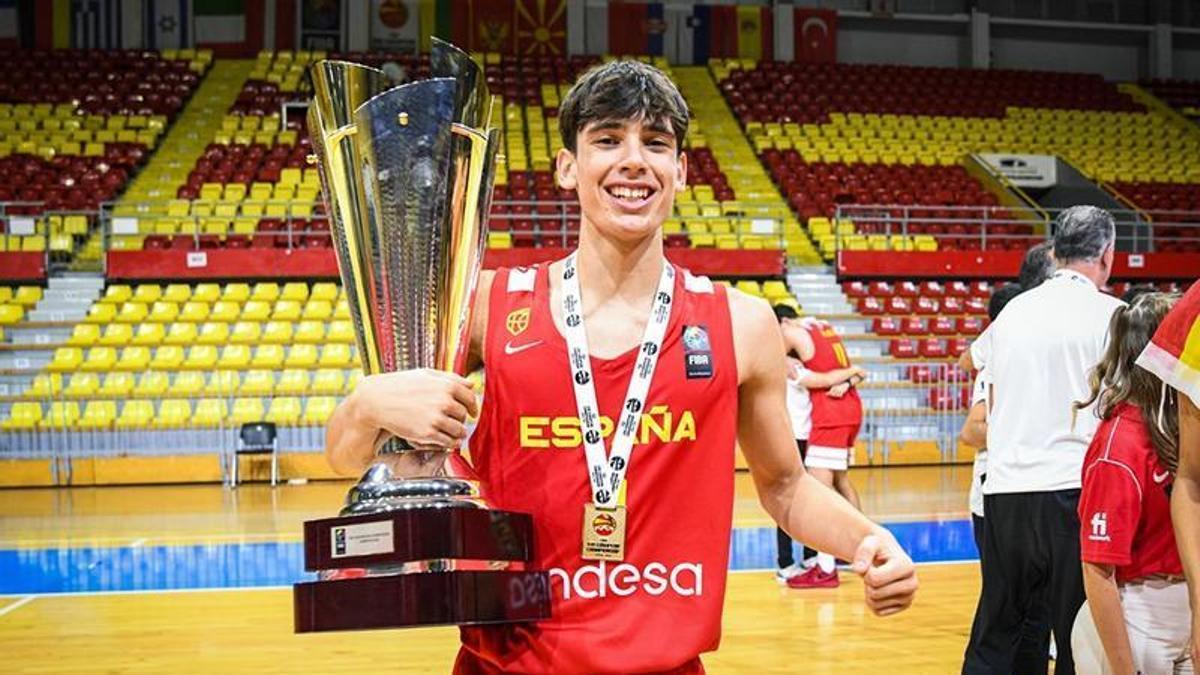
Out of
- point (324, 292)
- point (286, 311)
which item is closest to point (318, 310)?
point (286, 311)

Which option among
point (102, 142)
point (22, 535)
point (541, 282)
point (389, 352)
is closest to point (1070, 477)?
point (541, 282)

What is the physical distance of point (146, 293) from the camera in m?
15.4

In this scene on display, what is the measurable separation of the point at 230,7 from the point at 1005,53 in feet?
50.0

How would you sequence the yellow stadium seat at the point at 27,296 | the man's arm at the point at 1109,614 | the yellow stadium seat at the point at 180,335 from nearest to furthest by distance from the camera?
the man's arm at the point at 1109,614 < the yellow stadium seat at the point at 180,335 < the yellow stadium seat at the point at 27,296

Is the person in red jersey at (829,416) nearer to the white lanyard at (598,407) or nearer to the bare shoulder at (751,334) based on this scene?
the bare shoulder at (751,334)

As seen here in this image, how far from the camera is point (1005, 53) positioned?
26453mm

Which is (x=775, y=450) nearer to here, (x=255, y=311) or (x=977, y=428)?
(x=977, y=428)

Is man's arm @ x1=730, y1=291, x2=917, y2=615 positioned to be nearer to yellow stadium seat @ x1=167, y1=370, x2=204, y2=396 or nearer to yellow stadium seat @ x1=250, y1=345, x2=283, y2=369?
yellow stadium seat @ x1=167, y1=370, x2=204, y2=396

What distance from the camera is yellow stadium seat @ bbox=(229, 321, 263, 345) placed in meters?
14.3

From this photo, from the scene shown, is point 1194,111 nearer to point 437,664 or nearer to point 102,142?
point 102,142

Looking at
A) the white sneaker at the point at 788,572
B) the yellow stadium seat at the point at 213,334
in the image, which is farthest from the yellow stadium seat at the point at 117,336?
the white sneaker at the point at 788,572

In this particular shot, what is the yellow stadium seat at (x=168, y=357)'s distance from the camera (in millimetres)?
13656

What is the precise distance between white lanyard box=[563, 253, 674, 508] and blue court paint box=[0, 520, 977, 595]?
18.6ft

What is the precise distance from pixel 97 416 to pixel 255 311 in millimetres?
2438
